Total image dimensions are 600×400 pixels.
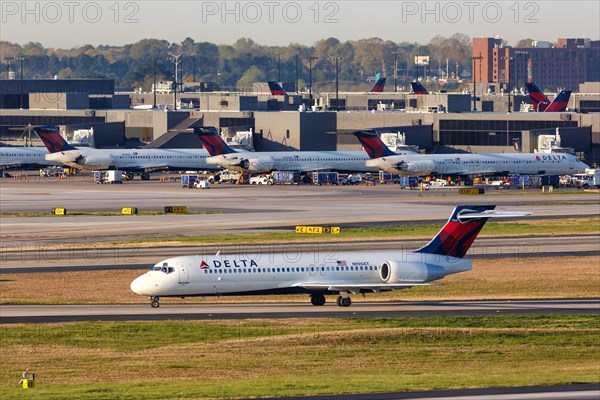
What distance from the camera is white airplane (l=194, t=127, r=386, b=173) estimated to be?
170250 millimetres

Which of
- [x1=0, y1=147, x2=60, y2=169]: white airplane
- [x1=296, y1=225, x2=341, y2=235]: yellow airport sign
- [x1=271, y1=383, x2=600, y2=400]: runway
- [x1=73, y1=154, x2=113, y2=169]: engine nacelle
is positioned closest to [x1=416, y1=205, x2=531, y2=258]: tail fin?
[x1=271, y1=383, x2=600, y2=400]: runway

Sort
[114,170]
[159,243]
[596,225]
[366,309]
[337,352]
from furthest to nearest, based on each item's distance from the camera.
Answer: [114,170], [596,225], [159,243], [366,309], [337,352]

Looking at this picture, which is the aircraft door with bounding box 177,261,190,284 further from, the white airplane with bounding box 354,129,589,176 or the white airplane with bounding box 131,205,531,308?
the white airplane with bounding box 354,129,589,176

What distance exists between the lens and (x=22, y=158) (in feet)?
603

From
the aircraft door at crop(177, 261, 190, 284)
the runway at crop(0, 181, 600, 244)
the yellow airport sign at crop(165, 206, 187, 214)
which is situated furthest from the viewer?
the yellow airport sign at crop(165, 206, 187, 214)

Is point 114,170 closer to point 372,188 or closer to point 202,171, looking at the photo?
point 202,171

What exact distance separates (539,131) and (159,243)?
98491 millimetres

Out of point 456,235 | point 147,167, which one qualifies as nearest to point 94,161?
point 147,167

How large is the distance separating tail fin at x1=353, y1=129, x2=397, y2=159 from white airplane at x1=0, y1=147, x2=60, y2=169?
4711 centimetres

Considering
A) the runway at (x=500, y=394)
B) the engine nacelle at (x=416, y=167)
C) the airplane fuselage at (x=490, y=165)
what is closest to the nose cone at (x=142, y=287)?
the runway at (x=500, y=394)

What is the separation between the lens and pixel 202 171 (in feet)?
586

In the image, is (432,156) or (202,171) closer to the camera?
(432,156)

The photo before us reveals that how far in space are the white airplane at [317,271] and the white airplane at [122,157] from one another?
106723 millimetres

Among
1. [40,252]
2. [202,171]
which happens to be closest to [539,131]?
[202,171]
